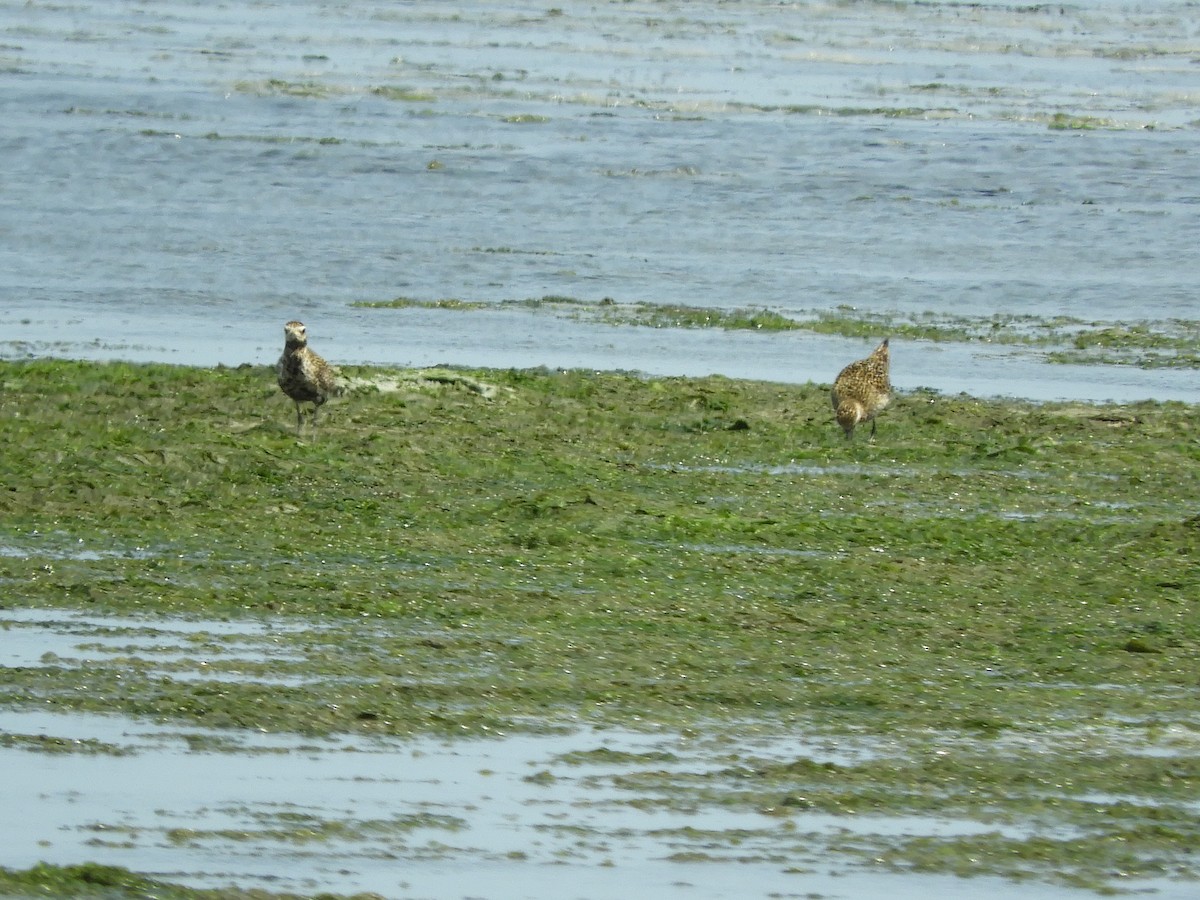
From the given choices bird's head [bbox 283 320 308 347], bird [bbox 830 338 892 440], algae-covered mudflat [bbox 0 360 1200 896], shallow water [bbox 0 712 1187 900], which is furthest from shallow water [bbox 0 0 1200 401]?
shallow water [bbox 0 712 1187 900]

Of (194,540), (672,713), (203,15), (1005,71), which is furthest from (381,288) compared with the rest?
(203,15)

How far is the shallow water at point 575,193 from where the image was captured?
56.5ft

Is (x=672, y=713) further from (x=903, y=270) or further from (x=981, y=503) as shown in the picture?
(x=903, y=270)

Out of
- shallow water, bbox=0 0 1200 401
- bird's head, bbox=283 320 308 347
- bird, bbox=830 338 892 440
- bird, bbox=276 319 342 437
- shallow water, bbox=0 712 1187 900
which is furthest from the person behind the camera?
shallow water, bbox=0 0 1200 401

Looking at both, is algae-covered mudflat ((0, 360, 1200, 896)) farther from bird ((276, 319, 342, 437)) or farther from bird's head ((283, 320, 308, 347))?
bird's head ((283, 320, 308, 347))

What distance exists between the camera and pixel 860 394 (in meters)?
13.5

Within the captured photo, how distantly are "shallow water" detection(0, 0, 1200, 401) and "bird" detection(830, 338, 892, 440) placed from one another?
6.44ft

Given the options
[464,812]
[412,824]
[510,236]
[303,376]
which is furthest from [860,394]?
[510,236]

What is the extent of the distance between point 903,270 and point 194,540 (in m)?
12.7

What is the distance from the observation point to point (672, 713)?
294 inches

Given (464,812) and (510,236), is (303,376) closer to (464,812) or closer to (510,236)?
(464,812)

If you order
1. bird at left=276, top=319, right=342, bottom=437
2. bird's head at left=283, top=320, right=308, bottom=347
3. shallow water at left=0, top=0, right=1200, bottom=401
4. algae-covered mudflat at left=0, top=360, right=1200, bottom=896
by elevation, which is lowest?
algae-covered mudflat at left=0, top=360, right=1200, bottom=896

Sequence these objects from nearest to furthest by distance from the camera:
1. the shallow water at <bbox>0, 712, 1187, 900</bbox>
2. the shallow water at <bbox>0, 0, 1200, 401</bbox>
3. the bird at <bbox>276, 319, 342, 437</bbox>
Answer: the shallow water at <bbox>0, 712, 1187, 900</bbox> < the bird at <bbox>276, 319, 342, 437</bbox> < the shallow water at <bbox>0, 0, 1200, 401</bbox>

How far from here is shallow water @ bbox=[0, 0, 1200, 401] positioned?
17.2 meters
